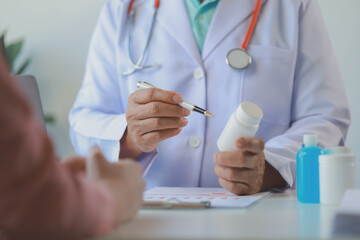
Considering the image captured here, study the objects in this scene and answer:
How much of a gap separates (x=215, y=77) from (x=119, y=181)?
2.51 ft

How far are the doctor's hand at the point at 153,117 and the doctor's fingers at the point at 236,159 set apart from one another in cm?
16

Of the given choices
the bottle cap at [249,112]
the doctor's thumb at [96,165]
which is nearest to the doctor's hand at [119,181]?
the doctor's thumb at [96,165]

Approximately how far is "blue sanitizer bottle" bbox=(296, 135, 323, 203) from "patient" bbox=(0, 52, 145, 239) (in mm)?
441

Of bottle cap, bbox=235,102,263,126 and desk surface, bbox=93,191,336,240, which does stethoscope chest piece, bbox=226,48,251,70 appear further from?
desk surface, bbox=93,191,336,240

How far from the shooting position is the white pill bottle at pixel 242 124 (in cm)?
80

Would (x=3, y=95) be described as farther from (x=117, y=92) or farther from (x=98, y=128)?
(x=117, y=92)

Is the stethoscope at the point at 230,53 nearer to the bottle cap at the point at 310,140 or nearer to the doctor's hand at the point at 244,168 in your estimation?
the doctor's hand at the point at 244,168

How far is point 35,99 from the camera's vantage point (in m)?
1.03

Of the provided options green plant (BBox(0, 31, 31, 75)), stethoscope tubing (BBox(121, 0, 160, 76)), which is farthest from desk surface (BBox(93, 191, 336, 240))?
green plant (BBox(0, 31, 31, 75))

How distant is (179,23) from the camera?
4.34 feet

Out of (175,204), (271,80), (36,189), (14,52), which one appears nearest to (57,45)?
(14,52)

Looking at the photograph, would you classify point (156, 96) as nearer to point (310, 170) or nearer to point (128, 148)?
point (128, 148)

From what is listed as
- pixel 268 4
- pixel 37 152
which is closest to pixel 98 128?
pixel 268 4

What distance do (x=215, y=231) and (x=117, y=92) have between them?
978mm
